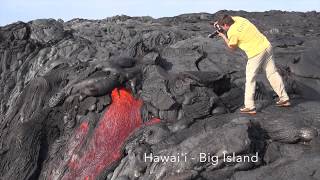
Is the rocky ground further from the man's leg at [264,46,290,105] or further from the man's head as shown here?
the man's head

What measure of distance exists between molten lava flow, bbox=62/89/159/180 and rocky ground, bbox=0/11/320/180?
0.07ft

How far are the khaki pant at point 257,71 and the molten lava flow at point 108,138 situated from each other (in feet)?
6.33

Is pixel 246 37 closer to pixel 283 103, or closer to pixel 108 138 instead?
pixel 283 103

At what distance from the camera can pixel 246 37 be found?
9.21m

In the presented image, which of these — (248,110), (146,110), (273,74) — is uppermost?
(273,74)

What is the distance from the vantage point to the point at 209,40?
1387cm

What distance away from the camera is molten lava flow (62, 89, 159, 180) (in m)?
10.0

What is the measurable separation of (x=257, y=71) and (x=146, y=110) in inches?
96.1

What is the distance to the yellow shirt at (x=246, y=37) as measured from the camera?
914 centimetres

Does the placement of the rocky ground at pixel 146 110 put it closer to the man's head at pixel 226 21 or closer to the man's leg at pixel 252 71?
the man's leg at pixel 252 71

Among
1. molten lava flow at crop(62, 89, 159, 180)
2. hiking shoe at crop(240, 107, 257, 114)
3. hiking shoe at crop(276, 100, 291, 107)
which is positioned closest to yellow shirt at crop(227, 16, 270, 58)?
hiking shoe at crop(240, 107, 257, 114)

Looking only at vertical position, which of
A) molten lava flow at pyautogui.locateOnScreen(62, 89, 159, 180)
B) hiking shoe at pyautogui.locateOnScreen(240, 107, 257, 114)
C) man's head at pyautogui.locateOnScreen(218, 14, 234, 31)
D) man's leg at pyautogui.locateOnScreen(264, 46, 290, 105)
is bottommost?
molten lava flow at pyautogui.locateOnScreen(62, 89, 159, 180)

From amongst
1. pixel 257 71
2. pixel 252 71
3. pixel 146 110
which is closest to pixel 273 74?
pixel 257 71

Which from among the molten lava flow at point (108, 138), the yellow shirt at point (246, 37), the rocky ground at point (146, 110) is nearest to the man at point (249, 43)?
the yellow shirt at point (246, 37)
